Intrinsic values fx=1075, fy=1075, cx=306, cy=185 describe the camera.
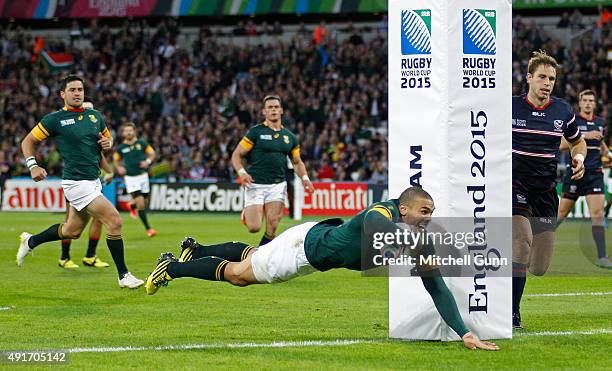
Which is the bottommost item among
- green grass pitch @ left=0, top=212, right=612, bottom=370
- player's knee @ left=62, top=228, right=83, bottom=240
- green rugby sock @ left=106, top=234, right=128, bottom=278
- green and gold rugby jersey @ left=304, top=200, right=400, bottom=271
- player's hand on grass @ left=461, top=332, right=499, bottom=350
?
green grass pitch @ left=0, top=212, right=612, bottom=370

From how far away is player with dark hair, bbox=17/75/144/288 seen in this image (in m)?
13.9

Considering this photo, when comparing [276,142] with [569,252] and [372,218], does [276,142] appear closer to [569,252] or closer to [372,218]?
[569,252]

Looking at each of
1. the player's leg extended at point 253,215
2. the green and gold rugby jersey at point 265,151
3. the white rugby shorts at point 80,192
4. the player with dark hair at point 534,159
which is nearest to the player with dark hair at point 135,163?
the player's leg extended at point 253,215

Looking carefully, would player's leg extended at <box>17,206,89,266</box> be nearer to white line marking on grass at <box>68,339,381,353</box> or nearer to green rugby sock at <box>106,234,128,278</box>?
green rugby sock at <box>106,234,128,278</box>

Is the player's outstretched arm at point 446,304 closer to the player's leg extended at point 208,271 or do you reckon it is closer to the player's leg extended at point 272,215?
the player's leg extended at point 208,271

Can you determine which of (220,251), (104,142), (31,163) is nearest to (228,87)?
(104,142)

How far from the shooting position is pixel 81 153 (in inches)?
561

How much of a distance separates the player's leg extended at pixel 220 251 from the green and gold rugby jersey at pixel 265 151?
644 centimetres

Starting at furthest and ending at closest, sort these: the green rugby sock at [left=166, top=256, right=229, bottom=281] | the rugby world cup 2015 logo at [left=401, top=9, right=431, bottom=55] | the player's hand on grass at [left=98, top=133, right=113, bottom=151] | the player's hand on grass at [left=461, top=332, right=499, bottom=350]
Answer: the player's hand on grass at [left=98, top=133, right=113, bottom=151] < the green rugby sock at [left=166, top=256, right=229, bottom=281] < the rugby world cup 2015 logo at [left=401, top=9, right=431, bottom=55] < the player's hand on grass at [left=461, top=332, right=499, bottom=350]

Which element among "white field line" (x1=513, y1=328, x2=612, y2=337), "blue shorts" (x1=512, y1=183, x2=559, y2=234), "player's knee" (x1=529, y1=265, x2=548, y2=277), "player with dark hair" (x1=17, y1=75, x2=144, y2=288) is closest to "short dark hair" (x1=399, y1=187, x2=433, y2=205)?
"white field line" (x1=513, y1=328, x2=612, y2=337)

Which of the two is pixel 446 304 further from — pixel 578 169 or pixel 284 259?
pixel 578 169

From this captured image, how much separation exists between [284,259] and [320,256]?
0.41 metres

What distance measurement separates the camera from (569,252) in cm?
2014

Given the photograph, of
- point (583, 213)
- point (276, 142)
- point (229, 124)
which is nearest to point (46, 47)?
point (229, 124)
